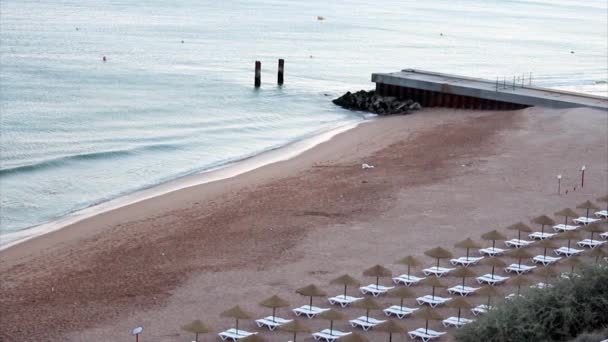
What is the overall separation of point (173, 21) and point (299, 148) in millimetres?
78375

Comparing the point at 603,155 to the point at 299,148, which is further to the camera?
the point at 299,148

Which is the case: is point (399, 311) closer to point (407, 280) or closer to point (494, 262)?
point (407, 280)

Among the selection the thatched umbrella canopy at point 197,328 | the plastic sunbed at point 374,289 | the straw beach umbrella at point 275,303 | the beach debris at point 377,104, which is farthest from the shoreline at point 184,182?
the plastic sunbed at point 374,289

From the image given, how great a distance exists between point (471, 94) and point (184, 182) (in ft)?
60.9

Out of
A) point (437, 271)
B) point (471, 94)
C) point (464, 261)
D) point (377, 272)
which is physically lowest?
point (437, 271)

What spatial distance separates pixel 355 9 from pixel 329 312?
510 feet

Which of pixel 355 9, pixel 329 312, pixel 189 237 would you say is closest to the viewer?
pixel 329 312

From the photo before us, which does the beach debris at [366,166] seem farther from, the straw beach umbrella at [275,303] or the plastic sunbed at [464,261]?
the straw beach umbrella at [275,303]

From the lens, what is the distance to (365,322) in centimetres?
2033

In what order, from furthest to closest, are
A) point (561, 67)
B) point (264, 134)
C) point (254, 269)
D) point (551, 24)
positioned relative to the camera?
point (551, 24)
point (561, 67)
point (264, 134)
point (254, 269)

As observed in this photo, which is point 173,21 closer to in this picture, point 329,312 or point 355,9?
point 355,9

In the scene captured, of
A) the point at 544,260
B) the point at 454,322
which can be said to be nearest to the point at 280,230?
the point at 544,260

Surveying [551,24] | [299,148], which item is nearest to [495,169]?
[299,148]

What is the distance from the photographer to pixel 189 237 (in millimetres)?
27406
